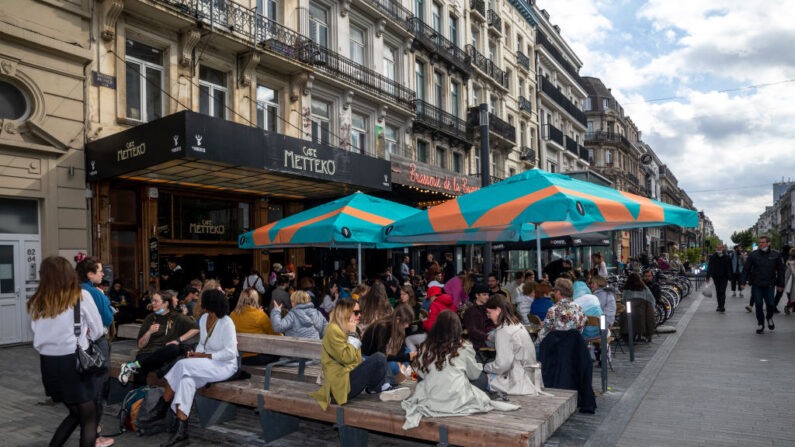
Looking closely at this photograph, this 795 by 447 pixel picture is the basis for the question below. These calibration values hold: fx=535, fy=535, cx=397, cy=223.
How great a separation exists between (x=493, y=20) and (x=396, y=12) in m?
11.0

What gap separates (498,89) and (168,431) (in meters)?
30.8

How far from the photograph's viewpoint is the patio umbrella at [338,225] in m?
8.67

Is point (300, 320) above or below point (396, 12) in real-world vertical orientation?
below

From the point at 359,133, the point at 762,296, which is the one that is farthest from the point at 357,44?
the point at 762,296

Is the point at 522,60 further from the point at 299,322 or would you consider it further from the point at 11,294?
the point at 299,322

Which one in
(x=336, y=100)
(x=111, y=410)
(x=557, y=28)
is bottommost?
(x=111, y=410)

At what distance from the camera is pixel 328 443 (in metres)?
Result: 5.30

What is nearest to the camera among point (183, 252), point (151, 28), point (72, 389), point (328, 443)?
point (72, 389)

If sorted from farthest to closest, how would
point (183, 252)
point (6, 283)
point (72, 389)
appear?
point (183, 252)
point (6, 283)
point (72, 389)

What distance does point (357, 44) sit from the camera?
21.2 metres

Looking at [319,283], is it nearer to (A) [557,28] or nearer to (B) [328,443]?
(B) [328,443]

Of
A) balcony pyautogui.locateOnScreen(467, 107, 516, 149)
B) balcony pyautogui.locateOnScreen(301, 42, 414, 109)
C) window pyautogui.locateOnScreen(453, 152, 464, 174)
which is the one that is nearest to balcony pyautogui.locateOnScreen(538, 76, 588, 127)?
balcony pyautogui.locateOnScreen(467, 107, 516, 149)

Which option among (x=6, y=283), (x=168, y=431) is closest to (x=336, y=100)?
(x=6, y=283)

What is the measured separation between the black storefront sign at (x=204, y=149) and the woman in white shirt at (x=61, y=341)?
6047mm
